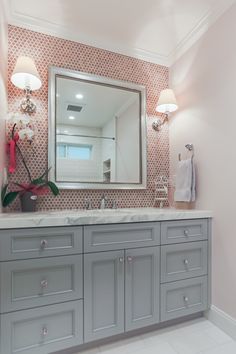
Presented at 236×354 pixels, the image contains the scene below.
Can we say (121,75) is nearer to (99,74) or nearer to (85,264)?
(99,74)

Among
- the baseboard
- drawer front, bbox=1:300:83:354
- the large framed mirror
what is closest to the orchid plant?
the large framed mirror

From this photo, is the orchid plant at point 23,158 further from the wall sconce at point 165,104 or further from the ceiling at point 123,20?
the wall sconce at point 165,104

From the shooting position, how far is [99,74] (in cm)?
206

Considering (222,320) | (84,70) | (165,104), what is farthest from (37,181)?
(222,320)

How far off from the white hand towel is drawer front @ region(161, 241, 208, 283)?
394 mm

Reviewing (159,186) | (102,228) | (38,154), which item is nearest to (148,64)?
(159,186)

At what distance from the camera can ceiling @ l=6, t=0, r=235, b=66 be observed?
5.44 feet

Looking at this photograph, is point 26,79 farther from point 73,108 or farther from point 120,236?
point 120,236

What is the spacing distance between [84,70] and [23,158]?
0.97 m

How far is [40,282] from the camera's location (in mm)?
1259

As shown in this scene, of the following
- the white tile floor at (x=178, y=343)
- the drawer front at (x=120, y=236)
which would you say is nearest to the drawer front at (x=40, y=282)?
the drawer front at (x=120, y=236)

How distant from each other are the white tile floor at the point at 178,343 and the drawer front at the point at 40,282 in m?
0.47

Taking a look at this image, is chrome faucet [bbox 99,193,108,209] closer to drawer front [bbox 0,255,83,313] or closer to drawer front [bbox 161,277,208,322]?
drawer front [bbox 0,255,83,313]

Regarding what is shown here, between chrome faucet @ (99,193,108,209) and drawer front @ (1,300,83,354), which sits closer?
drawer front @ (1,300,83,354)
